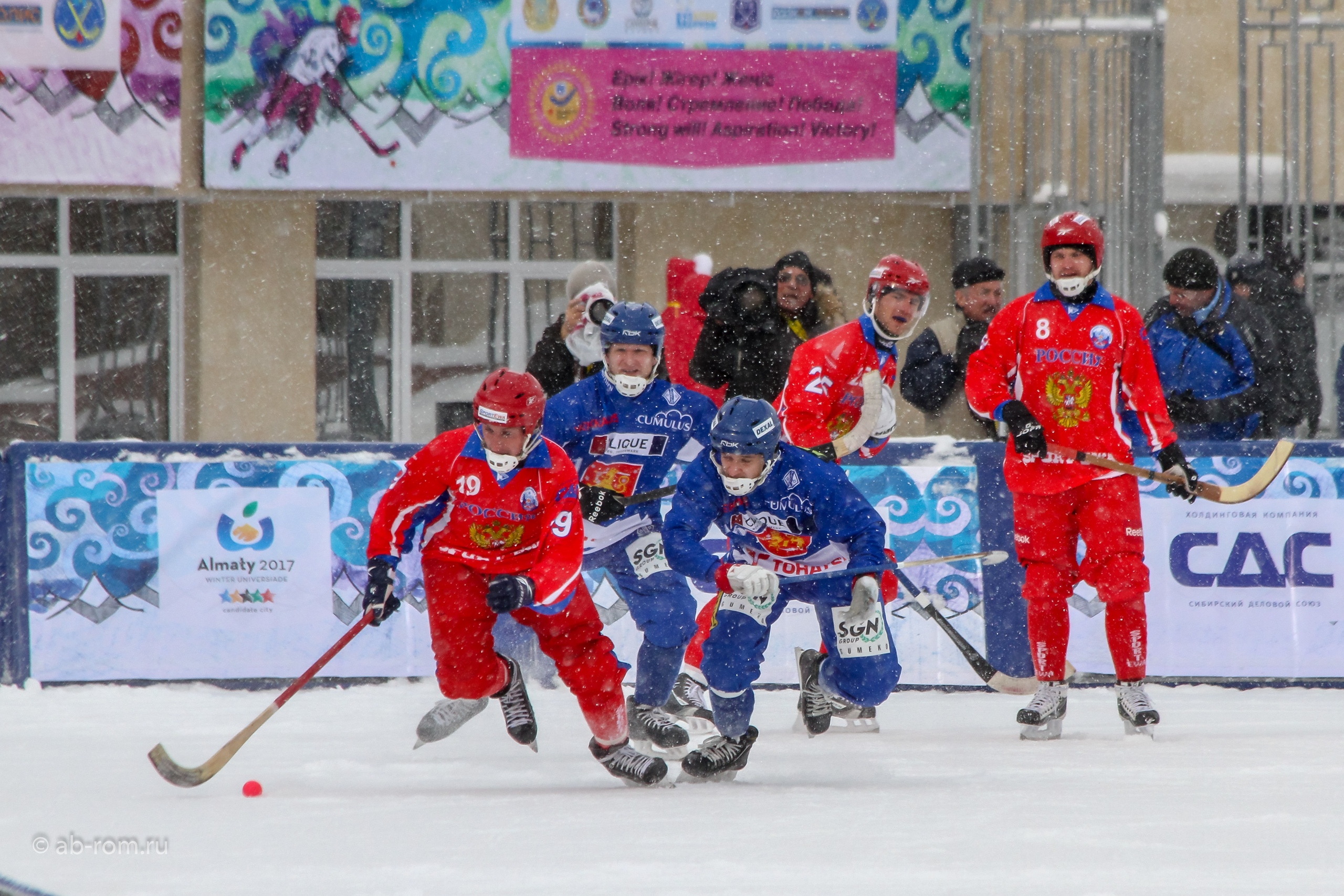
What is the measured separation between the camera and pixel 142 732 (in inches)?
225

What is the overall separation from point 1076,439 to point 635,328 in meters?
1.59

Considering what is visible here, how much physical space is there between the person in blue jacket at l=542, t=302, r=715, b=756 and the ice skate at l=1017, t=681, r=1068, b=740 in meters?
1.17

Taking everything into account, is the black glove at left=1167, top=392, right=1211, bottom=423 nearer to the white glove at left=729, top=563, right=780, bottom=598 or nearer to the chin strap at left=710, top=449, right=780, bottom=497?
the chin strap at left=710, top=449, right=780, bottom=497

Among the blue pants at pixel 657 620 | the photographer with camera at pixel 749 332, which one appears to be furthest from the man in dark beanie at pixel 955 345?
the blue pants at pixel 657 620

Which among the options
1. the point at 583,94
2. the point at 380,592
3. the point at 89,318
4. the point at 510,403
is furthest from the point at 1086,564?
the point at 89,318

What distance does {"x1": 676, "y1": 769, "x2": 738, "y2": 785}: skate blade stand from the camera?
471 centimetres

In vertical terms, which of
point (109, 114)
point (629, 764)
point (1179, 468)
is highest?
point (109, 114)

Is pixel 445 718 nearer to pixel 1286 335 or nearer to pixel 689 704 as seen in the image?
pixel 689 704

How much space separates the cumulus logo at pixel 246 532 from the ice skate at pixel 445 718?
2.08 meters

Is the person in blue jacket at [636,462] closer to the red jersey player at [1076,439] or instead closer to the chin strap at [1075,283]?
the red jersey player at [1076,439]

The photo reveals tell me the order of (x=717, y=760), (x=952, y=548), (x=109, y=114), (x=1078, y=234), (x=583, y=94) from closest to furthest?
(x=717, y=760) < (x=1078, y=234) < (x=952, y=548) < (x=109, y=114) < (x=583, y=94)

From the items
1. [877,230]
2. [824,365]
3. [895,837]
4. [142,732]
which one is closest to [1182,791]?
[895,837]

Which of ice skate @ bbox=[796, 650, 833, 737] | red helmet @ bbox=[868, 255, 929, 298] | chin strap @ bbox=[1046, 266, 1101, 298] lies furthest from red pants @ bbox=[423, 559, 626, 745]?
chin strap @ bbox=[1046, 266, 1101, 298]

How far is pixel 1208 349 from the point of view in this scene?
22.7 ft
